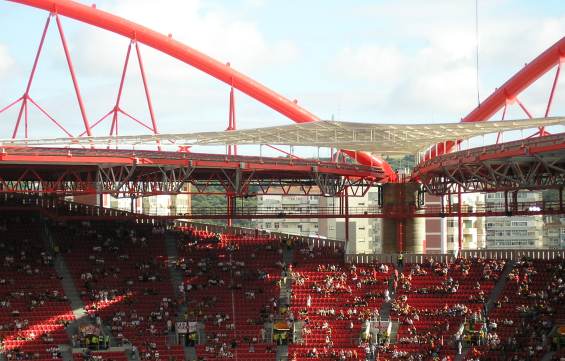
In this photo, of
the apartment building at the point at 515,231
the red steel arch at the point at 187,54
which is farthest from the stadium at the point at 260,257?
the apartment building at the point at 515,231

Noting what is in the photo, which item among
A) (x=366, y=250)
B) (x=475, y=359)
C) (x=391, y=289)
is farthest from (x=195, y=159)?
(x=366, y=250)

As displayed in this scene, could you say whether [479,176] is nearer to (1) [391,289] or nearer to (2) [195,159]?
(1) [391,289]

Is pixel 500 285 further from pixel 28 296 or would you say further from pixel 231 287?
pixel 28 296

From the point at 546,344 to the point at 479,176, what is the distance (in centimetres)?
1010

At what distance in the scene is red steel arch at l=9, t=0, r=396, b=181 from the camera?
7194 centimetres

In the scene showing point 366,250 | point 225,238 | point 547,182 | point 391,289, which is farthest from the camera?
point 366,250

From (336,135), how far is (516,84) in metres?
18.6

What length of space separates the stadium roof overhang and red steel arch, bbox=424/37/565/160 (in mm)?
9518

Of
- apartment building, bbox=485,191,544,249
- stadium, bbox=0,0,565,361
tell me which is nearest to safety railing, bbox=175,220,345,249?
stadium, bbox=0,0,565,361

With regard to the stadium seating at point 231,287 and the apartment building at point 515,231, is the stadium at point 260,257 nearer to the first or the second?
the stadium seating at point 231,287

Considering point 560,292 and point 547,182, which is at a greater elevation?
point 547,182

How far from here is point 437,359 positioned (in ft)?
200

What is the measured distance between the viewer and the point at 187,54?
2940 inches

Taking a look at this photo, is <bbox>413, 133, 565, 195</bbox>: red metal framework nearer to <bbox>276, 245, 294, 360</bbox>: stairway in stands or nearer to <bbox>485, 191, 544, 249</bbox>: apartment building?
<bbox>276, 245, 294, 360</bbox>: stairway in stands
